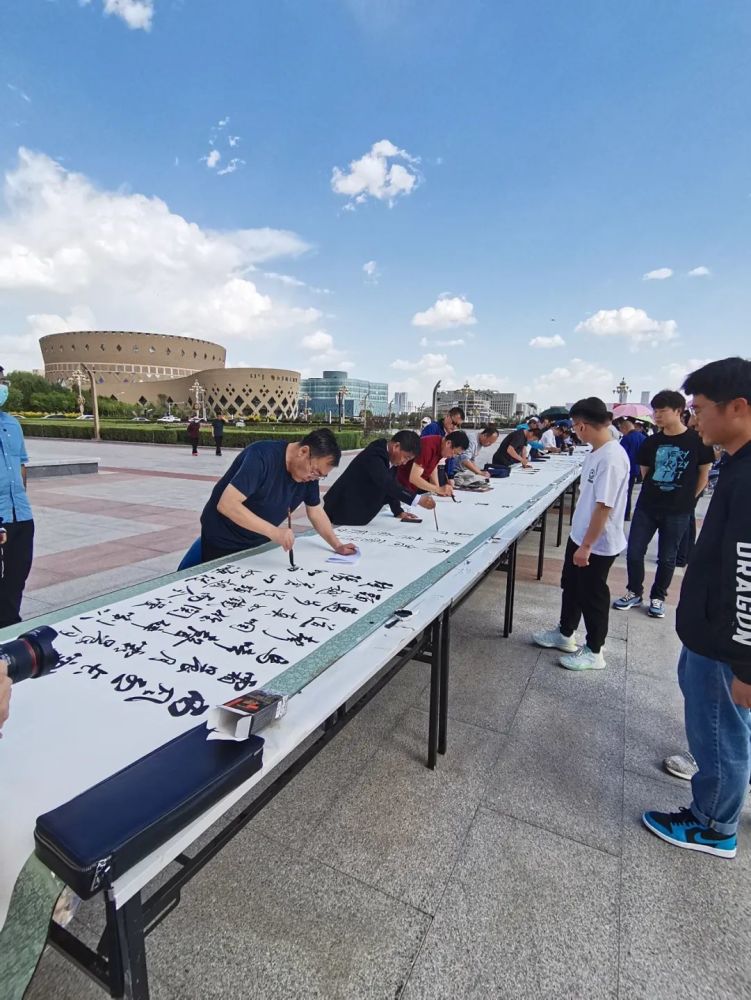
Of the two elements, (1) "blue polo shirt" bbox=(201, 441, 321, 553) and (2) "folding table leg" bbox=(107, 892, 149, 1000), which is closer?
(2) "folding table leg" bbox=(107, 892, 149, 1000)

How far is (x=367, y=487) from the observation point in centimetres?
335

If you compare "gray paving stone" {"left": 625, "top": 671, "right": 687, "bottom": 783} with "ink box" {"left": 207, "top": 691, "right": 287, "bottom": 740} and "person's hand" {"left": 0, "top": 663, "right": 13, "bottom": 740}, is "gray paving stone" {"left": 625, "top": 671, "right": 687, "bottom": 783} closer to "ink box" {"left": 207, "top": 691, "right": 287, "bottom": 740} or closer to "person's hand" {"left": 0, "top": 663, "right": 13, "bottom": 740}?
"ink box" {"left": 207, "top": 691, "right": 287, "bottom": 740}

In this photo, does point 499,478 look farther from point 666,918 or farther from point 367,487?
point 666,918

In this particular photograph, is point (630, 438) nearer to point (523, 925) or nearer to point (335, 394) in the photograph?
point (523, 925)

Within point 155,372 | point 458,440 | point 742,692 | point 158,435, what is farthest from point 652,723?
point 155,372

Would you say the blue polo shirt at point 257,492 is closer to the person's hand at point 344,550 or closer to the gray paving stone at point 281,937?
the person's hand at point 344,550

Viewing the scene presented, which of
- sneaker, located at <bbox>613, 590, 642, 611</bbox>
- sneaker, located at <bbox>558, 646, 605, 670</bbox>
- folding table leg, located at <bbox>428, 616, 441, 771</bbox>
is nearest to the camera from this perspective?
folding table leg, located at <bbox>428, 616, 441, 771</bbox>

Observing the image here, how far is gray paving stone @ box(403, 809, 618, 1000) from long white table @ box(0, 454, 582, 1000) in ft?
1.69

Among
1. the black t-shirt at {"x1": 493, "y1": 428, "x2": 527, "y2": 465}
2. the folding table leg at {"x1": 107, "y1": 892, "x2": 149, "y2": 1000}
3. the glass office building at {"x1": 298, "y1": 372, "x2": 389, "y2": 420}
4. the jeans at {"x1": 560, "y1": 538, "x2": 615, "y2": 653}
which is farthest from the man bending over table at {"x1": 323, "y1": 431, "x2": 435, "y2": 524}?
the glass office building at {"x1": 298, "y1": 372, "x2": 389, "y2": 420}

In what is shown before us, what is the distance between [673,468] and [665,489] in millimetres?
170

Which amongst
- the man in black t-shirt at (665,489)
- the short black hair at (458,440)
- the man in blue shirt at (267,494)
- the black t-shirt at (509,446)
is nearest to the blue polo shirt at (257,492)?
the man in blue shirt at (267,494)

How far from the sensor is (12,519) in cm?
278

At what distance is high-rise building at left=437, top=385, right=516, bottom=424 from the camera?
73.1 meters

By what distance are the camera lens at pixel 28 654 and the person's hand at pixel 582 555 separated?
260 cm
